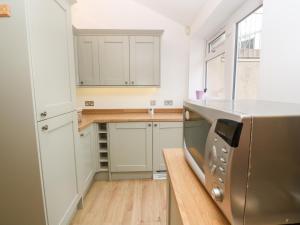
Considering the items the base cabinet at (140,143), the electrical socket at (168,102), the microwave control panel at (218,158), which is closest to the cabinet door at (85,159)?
the base cabinet at (140,143)

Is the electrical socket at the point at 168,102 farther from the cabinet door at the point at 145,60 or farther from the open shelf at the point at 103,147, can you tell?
the open shelf at the point at 103,147

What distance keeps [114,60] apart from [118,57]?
7 centimetres

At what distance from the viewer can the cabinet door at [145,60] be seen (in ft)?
8.48

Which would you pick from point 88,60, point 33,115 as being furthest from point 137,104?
point 33,115

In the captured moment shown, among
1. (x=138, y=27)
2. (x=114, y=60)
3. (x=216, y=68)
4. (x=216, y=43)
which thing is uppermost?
(x=138, y=27)

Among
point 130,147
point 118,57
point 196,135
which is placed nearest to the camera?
point 196,135

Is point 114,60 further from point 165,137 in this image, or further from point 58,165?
point 58,165

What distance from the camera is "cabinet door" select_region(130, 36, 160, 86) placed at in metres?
2.59

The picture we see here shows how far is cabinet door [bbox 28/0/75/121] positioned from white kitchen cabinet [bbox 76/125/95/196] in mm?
501

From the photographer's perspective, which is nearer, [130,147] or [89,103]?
[130,147]

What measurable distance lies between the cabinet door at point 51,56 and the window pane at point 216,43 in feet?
5.42

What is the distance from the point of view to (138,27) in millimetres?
2820

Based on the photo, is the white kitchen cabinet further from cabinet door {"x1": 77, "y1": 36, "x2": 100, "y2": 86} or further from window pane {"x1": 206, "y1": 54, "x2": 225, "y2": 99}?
window pane {"x1": 206, "y1": 54, "x2": 225, "y2": 99}

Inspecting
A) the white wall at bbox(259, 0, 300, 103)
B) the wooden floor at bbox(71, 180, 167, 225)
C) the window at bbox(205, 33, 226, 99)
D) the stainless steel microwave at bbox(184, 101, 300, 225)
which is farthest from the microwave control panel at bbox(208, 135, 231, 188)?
the window at bbox(205, 33, 226, 99)
